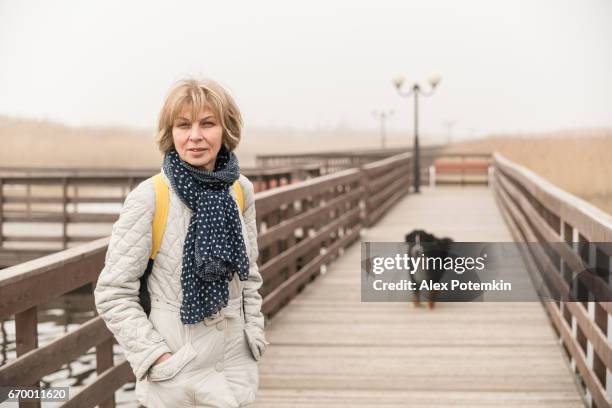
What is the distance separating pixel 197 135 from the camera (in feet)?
7.17

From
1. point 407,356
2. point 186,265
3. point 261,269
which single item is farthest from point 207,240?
point 261,269

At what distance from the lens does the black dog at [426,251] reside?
20.6 ft

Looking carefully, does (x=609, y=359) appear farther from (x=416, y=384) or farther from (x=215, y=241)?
(x=215, y=241)

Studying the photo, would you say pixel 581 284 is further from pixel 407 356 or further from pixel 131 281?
pixel 131 281

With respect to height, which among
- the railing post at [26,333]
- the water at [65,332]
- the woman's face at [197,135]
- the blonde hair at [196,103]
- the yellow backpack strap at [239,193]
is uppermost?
the blonde hair at [196,103]

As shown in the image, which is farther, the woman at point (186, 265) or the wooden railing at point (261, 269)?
the wooden railing at point (261, 269)

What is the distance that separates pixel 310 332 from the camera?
588cm

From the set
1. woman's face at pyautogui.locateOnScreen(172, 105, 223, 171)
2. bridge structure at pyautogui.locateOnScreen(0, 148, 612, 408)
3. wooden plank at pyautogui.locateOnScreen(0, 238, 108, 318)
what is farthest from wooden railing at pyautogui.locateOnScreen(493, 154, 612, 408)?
wooden plank at pyautogui.locateOnScreen(0, 238, 108, 318)

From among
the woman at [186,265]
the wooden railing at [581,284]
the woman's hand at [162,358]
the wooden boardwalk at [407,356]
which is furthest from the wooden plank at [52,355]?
the wooden railing at [581,284]

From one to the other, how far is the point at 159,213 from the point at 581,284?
2.73 meters

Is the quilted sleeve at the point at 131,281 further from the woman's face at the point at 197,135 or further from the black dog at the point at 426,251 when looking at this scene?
the black dog at the point at 426,251

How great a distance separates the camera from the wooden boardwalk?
14.5 ft

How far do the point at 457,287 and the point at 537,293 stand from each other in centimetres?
72

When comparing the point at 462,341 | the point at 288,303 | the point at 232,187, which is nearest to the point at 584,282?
the point at 462,341
